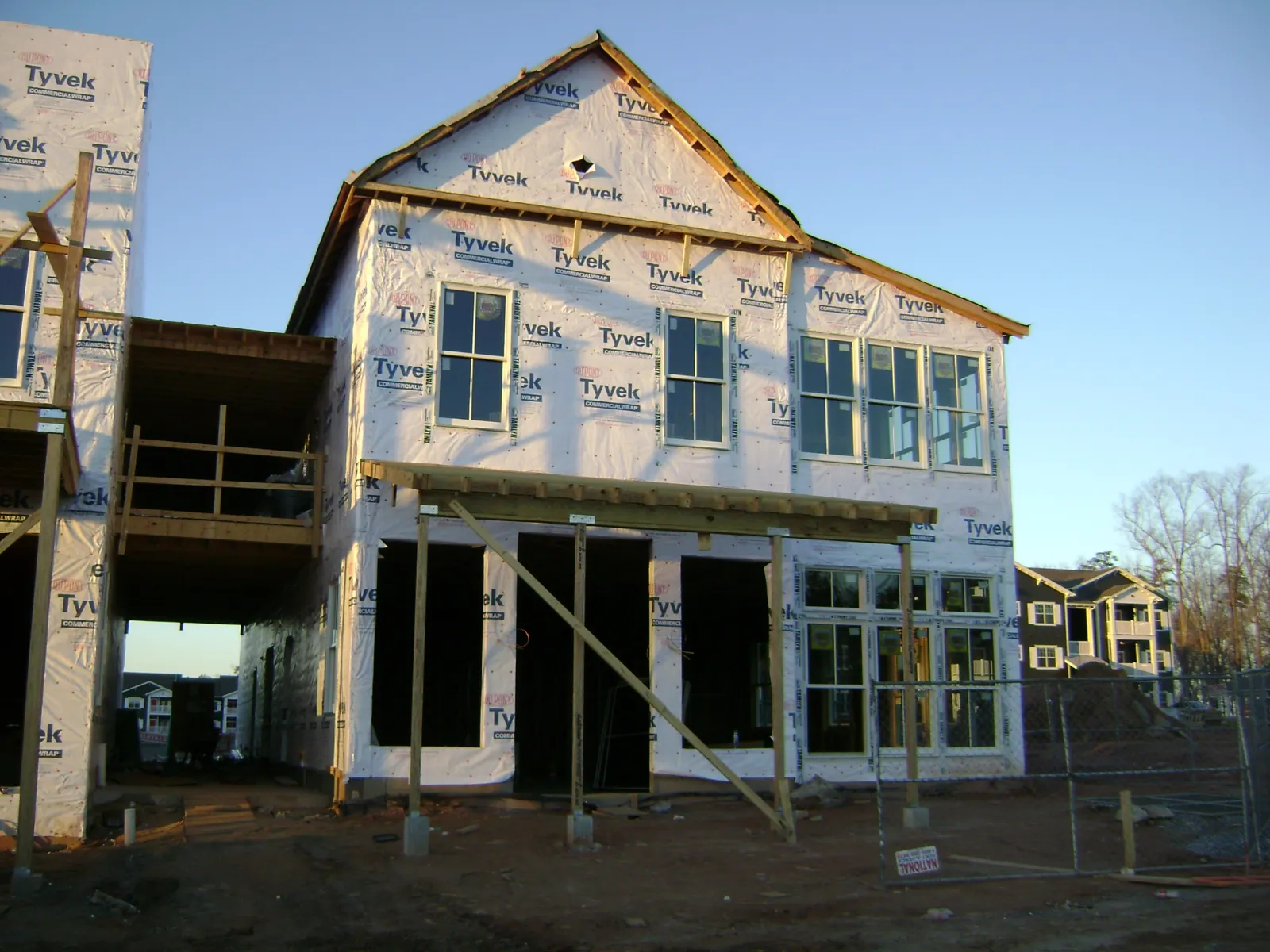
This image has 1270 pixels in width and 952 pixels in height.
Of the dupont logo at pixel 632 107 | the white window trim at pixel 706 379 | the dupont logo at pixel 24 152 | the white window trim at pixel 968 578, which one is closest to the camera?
the dupont logo at pixel 24 152

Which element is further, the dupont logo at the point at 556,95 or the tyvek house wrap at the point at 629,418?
the dupont logo at the point at 556,95

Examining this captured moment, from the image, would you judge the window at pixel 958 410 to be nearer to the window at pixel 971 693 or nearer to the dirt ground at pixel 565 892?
the window at pixel 971 693

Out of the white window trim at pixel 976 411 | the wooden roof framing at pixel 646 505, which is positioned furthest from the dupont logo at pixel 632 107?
the wooden roof framing at pixel 646 505

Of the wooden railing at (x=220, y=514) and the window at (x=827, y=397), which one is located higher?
the window at (x=827, y=397)

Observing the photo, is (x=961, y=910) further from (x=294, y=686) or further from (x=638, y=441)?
(x=294, y=686)

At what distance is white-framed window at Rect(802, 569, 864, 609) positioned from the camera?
17984mm

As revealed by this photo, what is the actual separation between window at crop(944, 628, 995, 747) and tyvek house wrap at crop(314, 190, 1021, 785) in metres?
0.20

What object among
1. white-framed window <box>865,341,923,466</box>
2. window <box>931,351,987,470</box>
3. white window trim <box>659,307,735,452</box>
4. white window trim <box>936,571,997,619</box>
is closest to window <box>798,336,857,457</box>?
white-framed window <box>865,341,923,466</box>

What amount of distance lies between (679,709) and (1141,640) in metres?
63.1

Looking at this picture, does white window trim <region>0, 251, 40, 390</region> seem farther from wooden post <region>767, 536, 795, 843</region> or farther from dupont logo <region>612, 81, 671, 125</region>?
wooden post <region>767, 536, 795, 843</region>

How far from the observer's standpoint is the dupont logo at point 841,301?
61.8 ft

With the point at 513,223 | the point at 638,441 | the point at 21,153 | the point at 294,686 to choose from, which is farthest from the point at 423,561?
the point at 294,686

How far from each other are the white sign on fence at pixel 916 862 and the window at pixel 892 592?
7802mm

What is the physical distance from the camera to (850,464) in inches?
730
